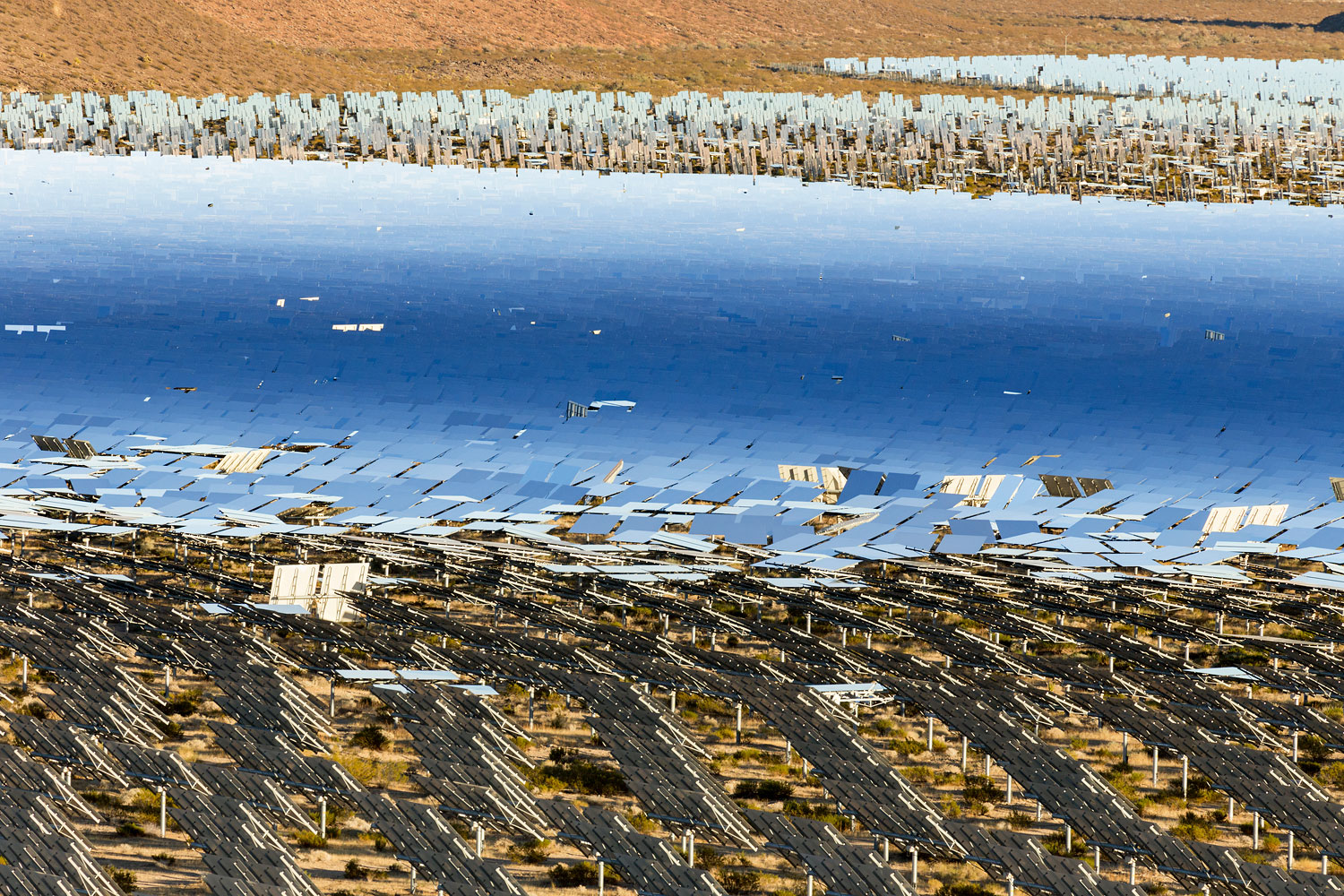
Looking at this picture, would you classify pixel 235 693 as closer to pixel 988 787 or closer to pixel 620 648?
pixel 620 648

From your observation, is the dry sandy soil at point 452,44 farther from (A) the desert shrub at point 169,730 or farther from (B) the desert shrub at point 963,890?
(B) the desert shrub at point 963,890

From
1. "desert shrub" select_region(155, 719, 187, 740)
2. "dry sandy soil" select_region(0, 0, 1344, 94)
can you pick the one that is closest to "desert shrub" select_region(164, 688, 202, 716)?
"desert shrub" select_region(155, 719, 187, 740)

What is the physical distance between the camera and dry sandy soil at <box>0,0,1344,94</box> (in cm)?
10994

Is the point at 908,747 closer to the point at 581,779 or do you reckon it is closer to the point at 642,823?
the point at 642,823

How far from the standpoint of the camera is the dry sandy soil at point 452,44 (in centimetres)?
10994

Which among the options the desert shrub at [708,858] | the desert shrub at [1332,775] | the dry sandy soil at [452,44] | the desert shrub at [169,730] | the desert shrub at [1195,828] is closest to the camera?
the desert shrub at [708,858]

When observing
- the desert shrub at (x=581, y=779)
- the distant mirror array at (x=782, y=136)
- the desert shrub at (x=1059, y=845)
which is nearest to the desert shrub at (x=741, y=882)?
the desert shrub at (x=581, y=779)

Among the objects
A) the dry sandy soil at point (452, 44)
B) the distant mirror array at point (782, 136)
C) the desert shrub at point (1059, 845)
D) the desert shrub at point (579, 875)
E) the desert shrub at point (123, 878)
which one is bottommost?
the desert shrub at point (579, 875)

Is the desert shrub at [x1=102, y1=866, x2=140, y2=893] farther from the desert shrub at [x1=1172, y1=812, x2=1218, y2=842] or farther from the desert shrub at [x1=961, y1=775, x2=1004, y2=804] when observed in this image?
the desert shrub at [x1=1172, y1=812, x2=1218, y2=842]

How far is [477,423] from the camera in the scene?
141 feet

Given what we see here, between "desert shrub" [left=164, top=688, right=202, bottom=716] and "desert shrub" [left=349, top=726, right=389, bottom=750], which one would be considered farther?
"desert shrub" [left=164, top=688, right=202, bottom=716]

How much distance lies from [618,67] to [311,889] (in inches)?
4938

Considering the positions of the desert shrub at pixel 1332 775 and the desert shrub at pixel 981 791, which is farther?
the desert shrub at pixel 1332 775

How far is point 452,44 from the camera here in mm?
160000
